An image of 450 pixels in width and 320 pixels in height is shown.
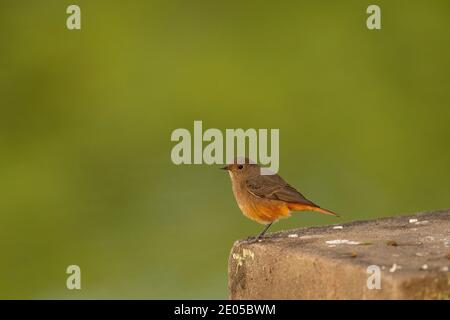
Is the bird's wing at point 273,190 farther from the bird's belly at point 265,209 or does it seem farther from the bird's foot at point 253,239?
the bird's foot at point 253,239

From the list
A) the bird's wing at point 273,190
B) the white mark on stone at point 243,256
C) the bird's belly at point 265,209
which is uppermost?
the bird's wing at point 273,190

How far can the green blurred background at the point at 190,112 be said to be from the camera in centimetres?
987

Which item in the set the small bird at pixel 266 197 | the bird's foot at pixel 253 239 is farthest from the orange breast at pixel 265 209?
the bird's foot at pixel 253 239

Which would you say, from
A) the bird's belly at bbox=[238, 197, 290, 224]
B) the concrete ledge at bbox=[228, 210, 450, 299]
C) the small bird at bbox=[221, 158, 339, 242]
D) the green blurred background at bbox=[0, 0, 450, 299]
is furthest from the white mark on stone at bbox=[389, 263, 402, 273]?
the green blurred background at bbox=[0, 0, 450, 299]

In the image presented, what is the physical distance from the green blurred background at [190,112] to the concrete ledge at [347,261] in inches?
155

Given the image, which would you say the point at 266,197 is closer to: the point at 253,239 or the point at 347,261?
the point at 253,239

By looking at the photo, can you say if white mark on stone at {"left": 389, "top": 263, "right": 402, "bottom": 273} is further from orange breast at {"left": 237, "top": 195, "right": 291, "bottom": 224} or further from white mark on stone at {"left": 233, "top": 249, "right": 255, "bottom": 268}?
orange breast at {"left": 237, "top": 195, "right": 291, "bottom": 224}

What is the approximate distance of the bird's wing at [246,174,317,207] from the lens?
596 centimetres

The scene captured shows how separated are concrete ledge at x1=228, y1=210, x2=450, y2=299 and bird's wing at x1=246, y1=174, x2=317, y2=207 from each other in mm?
353

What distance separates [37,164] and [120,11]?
92.3 inches

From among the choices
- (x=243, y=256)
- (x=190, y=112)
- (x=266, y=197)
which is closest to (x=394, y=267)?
(x=243, y=256)

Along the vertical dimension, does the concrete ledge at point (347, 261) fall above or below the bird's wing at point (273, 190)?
below
